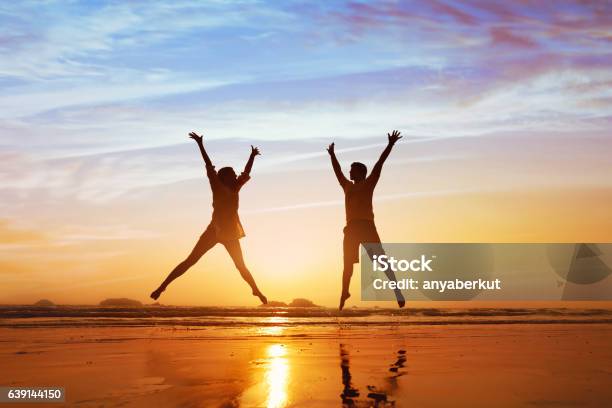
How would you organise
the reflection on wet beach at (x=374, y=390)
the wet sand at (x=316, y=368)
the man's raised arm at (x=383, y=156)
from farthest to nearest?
the man's raised arm at (x=383, y=156) < the wet sand at (x=316, y=368) < the reflection on wet beach at (x=374, y=390)

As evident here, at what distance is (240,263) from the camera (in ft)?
57.5

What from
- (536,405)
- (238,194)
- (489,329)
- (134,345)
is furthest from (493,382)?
(238,194)

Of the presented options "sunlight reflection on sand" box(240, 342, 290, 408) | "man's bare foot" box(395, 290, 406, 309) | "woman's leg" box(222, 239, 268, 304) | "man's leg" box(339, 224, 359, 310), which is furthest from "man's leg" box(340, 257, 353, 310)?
"sunlight reflection on sand" box(240, 342, 290, 408)

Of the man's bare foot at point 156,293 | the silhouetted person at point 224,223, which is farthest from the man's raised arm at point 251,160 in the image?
the man's bare foot at point 156,293

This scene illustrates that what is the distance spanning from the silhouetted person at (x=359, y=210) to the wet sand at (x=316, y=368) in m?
3.19

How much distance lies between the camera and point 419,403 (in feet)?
20.3

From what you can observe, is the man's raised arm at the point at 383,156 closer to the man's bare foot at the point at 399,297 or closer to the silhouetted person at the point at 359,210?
the silhouetted person at the point at 359,210

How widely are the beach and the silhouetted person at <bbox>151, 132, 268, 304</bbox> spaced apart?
3.28m

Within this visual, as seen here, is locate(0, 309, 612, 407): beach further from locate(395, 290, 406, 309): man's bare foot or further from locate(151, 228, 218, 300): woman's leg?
locate(151, 228, 218, 300): woman's leg

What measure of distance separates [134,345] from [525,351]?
6253mm

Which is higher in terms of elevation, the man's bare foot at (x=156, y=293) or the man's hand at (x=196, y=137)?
the man's hand at (x=196, y=137)

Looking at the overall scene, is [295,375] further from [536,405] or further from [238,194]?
[238,194]

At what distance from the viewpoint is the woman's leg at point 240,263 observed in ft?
56.6

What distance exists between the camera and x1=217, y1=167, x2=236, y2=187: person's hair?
1664cm
